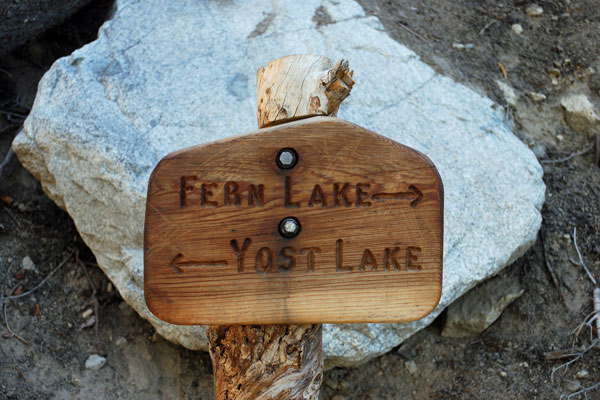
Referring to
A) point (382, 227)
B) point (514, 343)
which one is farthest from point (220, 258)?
point (514, 343)

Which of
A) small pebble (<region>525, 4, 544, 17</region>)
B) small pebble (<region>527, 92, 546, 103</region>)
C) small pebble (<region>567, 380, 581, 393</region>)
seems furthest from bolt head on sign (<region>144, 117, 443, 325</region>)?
small pebble (<region>525, 4, 544, 17</region>)

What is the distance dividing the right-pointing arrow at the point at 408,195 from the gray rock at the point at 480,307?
53.8 inches

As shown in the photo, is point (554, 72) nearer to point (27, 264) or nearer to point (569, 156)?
point (569, 156)

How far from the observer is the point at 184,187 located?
1545mm

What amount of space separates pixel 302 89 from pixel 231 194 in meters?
0.45

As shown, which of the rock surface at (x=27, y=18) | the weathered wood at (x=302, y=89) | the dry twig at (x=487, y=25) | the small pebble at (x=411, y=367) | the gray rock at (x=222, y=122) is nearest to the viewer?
the weathered wood at (x=302, y=89)

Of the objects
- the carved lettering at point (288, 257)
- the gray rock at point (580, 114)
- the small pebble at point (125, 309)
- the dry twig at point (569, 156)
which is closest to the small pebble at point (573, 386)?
the dry twig at point (569, 156)

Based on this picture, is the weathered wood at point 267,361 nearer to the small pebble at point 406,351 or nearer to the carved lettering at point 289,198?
the carved lettering at point 289,198

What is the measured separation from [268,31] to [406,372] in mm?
1870

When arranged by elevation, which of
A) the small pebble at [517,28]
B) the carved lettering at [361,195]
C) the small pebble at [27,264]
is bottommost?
the small pebble at [517,28]

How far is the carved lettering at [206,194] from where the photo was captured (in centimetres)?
154

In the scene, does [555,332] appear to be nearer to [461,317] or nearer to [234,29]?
[461,317]

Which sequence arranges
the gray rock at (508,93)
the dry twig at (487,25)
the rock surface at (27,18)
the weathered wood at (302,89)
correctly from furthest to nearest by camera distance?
the dry twig at (487,25) < the gray rock at (508,93) < the rock surface at (27,18) < the weathered wood at (302,89)

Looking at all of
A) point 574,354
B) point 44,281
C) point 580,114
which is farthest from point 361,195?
point 580,114
